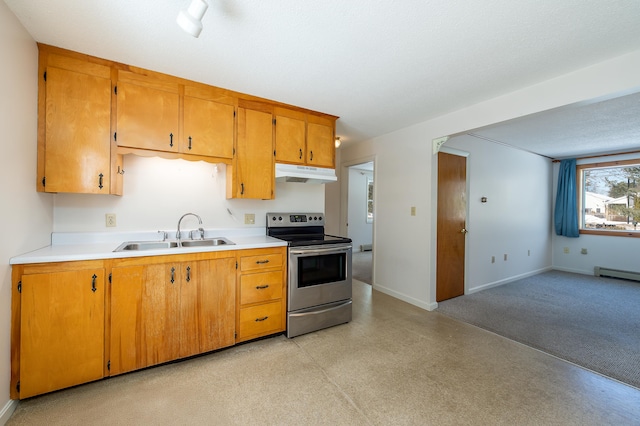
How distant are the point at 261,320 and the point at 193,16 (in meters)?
2.31

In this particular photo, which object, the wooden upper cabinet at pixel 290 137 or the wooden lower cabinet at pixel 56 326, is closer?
the wooden lower cabinet at pixel 56 326

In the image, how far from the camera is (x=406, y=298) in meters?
3.55

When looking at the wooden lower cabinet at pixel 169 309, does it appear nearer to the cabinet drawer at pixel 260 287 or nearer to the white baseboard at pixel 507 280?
the cabinet drawer at pixel 260 287

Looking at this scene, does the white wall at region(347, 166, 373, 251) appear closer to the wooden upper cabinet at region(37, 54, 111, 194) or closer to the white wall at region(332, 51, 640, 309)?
the white wall at region(332, 51, 640, 309)

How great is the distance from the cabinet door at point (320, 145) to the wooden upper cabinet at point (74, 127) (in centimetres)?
185

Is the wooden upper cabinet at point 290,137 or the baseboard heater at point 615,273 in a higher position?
the wooden upper cabinet at point 290,137

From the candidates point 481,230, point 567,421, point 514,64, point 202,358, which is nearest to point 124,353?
point 202,358

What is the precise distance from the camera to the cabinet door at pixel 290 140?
111 inches

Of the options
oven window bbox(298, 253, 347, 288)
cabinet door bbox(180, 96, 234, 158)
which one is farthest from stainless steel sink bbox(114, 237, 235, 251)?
cabinet door bbox(180, 96, 234, 158)

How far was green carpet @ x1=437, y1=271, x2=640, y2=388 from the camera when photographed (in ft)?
7.45

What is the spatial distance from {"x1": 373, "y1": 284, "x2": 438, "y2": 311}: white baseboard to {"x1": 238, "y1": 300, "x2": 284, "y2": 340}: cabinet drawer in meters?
1.87

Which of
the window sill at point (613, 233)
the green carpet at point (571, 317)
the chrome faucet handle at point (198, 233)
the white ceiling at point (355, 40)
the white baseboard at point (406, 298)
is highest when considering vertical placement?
the white ceiling at point (355, 40)

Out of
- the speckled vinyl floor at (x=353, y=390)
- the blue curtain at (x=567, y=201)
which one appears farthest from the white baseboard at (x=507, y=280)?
the speckled vinyl floor at (x=353, y=390)

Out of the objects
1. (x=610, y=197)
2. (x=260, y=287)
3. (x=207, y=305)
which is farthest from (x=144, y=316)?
(x=610, y=197)
